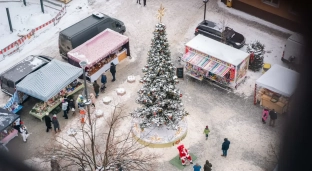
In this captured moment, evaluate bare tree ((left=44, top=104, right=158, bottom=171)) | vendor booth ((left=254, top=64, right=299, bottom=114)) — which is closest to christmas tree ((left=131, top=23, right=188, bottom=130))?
bare tree ((left=44, top=104, right=158, bottom=171))

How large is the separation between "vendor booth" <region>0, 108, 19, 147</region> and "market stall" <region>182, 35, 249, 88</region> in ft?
24.2

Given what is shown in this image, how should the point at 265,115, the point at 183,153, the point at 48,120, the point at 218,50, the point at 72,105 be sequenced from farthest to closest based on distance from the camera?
the point at 218,50 → the point at 72,105 → the point at 265,115 → the point at 48,120 → the point at 183,153

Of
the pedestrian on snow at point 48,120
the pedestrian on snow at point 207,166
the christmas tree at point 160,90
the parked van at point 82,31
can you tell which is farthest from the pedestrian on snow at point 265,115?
the parked van at point 82,31

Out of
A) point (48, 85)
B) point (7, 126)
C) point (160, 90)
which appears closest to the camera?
point (160, 90)

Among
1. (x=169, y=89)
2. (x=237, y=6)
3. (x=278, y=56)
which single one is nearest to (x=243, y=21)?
(x=237, y=6)

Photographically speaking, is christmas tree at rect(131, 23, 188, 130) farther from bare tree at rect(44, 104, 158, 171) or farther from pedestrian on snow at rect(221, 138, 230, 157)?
pedestrian on snow at rect(221, 138, 230, 157)

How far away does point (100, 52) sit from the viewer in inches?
781

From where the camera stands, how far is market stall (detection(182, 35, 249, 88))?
18828 millimetres

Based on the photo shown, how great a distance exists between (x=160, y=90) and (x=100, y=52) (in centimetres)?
552

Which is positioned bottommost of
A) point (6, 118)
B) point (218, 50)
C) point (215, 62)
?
point (6, 118)

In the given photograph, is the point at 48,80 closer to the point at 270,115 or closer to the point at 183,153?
the point at 183,153

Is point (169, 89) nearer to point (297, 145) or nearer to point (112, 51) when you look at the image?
point (112, 51)

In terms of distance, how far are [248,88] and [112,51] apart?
6.03m

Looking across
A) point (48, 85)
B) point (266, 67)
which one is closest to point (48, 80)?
point (48, 85)
